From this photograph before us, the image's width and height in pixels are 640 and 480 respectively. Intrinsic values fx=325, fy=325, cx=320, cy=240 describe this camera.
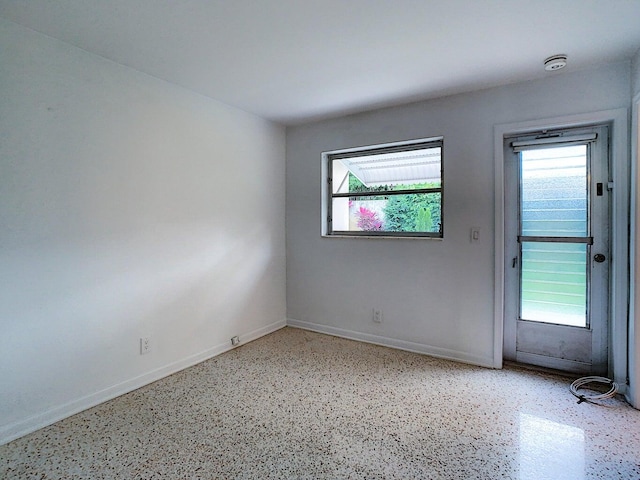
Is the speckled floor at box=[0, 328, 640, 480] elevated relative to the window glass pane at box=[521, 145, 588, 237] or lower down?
lower down

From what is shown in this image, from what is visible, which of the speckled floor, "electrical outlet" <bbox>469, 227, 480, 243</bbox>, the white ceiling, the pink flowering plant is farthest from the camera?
the pink flowering plant

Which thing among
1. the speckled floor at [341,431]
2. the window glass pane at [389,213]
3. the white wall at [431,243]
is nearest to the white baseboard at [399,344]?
the white wall at [431,243]

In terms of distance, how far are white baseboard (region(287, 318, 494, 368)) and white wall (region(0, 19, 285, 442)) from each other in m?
0.89

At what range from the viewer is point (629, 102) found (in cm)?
236

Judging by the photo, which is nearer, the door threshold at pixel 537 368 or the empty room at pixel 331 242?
the empty room at pixel 331 242

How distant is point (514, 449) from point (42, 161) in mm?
3267

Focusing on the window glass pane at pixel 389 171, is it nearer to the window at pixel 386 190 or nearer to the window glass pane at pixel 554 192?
the window at pixel 386 190

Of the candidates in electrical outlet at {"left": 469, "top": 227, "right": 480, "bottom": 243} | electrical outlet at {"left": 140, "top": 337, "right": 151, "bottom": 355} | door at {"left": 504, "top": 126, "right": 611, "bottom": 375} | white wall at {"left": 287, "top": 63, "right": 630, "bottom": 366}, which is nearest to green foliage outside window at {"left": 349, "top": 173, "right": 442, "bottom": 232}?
white wall at {"left": 287, "top": 63, "right": 630, "bottom": 366}

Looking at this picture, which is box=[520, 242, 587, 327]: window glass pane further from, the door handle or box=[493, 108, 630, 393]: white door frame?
box=[493, 108, 630, 393]: white door frame

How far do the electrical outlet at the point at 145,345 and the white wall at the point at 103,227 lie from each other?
0.03m

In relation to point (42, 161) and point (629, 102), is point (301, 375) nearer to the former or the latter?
point (42, 161)

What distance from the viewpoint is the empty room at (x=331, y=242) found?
72.4 inches

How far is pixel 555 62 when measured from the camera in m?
2.31

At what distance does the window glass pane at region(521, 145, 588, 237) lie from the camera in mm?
2639
